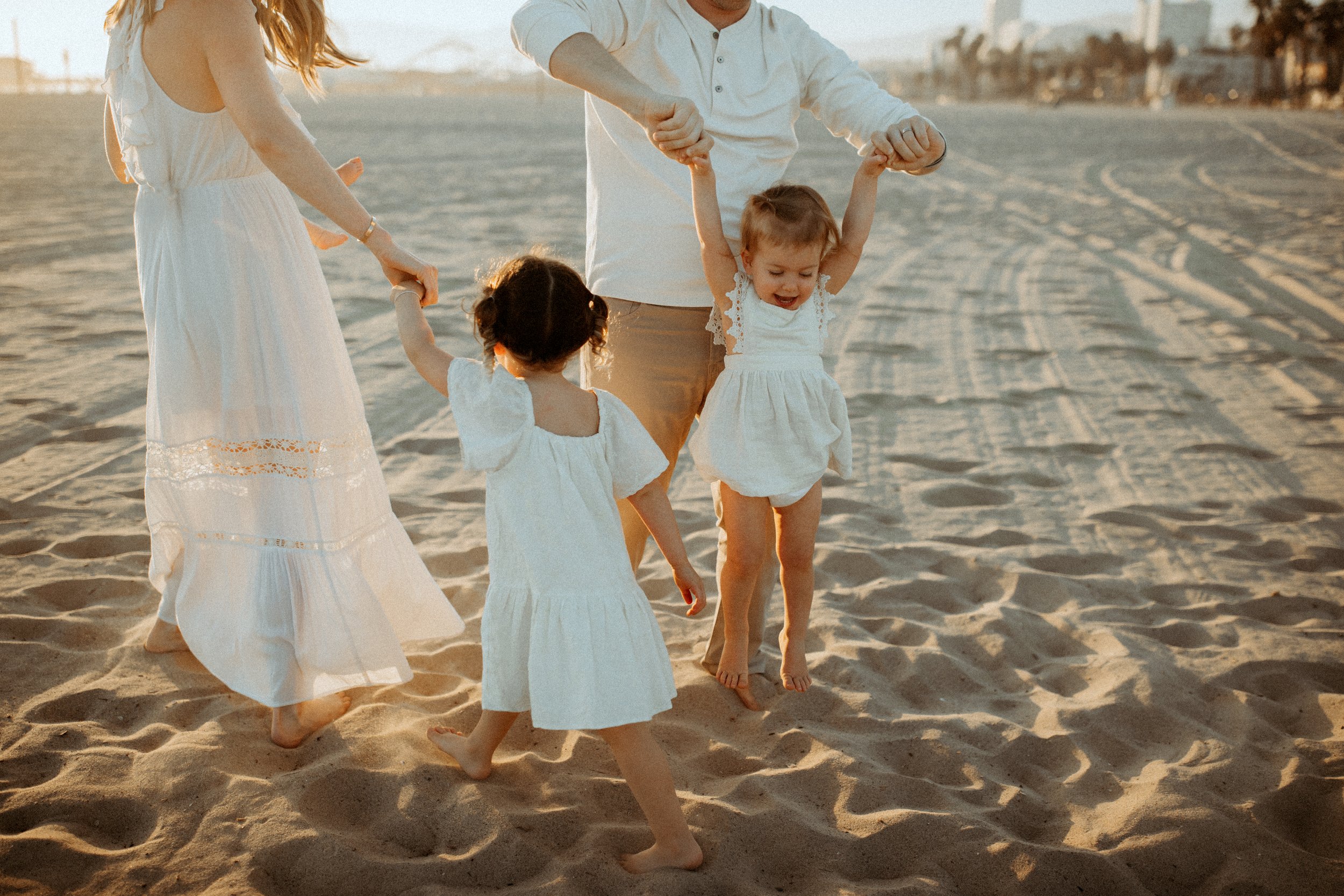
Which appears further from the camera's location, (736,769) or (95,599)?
(95,599)

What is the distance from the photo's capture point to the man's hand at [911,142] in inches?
94.7

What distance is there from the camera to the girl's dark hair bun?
205 centimetres

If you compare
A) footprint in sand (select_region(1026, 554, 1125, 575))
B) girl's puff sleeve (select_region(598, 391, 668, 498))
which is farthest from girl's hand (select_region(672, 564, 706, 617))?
footprint in sand (select_region(1026, 554, 1125, 575))

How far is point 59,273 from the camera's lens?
8039mm

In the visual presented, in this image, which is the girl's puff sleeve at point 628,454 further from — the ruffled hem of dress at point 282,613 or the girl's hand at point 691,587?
the ruffled hem of dress at point 282,613

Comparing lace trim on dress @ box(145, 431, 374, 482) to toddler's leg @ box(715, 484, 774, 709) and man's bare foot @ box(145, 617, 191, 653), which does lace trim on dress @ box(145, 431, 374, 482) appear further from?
toddler's leg @ box(715, 484, 774, 709)

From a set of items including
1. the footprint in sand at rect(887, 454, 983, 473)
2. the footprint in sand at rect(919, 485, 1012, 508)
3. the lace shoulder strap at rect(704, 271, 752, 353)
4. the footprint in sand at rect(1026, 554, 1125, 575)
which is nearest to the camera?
the lace shoulder strap at rect(704, 271, 752, 353)

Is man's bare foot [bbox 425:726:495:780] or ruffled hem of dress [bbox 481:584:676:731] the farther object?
man's bare foot [bbox 425:726:495:780]

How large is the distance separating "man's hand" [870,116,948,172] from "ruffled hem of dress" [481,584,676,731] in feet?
4.08

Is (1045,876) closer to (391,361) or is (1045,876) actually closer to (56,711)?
(56,711)

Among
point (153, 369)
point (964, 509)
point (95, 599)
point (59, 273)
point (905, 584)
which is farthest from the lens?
point (59, 273)

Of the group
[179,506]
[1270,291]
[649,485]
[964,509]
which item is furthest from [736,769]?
[1270,291]

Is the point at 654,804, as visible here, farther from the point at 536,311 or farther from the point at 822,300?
the point at 822,300

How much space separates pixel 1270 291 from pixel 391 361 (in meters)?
7.10
